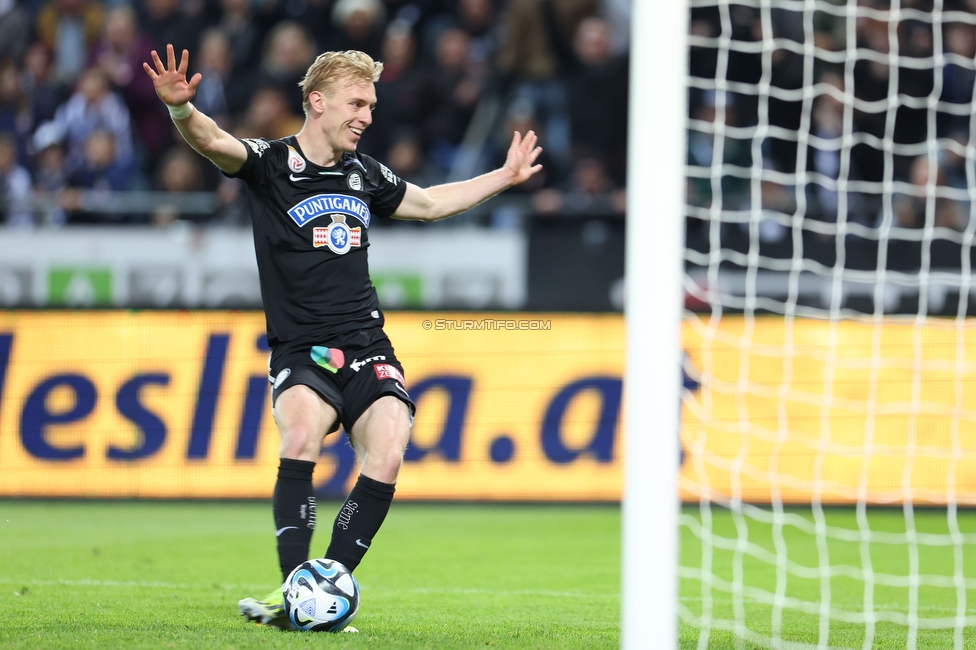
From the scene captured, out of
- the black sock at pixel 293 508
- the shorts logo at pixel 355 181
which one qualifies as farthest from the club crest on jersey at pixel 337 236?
the black sock at pixel 293 508

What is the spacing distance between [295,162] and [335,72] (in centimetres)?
38

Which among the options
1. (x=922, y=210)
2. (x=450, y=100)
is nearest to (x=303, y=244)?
(x=922, y=210)

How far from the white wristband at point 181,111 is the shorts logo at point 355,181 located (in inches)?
29.7

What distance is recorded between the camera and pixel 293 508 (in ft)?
15.3

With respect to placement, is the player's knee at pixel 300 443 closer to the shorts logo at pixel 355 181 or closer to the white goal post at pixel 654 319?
the shorts logo at pixel 355 181

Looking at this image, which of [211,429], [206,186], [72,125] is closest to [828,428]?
[211,429]

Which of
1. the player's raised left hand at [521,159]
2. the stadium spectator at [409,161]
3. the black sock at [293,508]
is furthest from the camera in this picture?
the stadium spectator at [409,161]

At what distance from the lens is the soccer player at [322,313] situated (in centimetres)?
468

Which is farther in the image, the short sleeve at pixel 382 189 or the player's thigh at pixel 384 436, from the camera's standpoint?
the short sleeve at pixel 382 189

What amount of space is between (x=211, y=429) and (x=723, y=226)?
452 cm

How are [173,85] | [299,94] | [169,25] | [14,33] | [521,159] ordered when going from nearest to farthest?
[173,85], [521,159], [299,94], [169,25], [14,33]

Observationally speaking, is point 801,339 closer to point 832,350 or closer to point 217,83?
point 832,350

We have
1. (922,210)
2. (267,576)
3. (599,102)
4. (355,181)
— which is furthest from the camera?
(599,102)

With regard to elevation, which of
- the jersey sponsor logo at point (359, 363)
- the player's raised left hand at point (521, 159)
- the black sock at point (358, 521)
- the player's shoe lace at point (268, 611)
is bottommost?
the player's shoe lace at point (268, 611)
